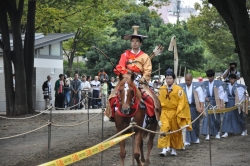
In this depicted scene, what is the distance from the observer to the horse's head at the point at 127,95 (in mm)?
10133

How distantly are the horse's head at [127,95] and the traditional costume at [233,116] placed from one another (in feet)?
23.5

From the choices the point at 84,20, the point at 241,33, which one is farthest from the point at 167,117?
the point at 84,20

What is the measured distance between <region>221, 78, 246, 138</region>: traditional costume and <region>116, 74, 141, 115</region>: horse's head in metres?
7.17

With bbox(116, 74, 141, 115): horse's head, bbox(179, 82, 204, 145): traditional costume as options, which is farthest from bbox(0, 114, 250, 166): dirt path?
bbox(116, 74, 141, 115): horse's head

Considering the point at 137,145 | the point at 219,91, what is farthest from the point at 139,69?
the point at 219,91

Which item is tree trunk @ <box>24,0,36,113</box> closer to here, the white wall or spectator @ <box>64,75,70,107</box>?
spectator @ <box>64,75,70,107</box>

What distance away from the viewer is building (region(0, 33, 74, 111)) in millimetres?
29531

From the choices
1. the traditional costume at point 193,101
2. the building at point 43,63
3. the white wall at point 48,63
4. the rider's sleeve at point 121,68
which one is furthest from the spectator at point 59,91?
the rider's sleeve at point 121,68

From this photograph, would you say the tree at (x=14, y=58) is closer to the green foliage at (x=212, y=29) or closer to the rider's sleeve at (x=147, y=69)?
the rider's sleeve at (x=147, y=69)

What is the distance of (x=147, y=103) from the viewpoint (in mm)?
11055

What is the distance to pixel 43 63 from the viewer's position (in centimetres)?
3081

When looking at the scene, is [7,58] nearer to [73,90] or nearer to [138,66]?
[73,90]

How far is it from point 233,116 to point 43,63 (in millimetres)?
15740

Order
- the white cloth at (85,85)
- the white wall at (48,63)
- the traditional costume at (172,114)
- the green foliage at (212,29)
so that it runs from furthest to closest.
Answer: the green foliage at (212,29), the white wall at (48,63), the white cloth at (85,85), the traditional costume at (172,114)
